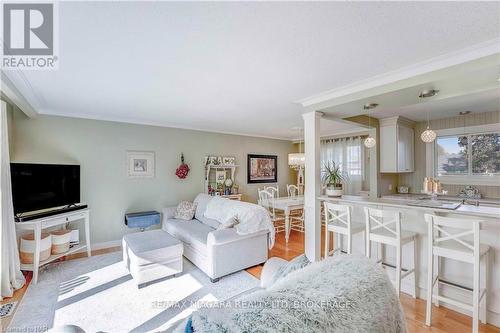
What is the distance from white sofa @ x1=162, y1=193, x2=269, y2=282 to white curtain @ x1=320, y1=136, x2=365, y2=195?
10.5 ft

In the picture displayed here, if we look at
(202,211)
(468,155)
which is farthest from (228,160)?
(468,155)

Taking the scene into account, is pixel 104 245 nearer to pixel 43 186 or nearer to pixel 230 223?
pixel 43 186

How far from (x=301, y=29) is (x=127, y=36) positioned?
1.22 m

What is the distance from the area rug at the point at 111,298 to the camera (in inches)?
79.9

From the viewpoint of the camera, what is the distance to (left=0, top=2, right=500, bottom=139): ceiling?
1.34 m

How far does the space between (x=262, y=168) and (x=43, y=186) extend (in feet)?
14.8

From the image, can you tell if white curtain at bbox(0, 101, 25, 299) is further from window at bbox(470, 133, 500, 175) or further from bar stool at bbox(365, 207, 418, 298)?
Answer: window at bbox(470, 133, 500, 175)

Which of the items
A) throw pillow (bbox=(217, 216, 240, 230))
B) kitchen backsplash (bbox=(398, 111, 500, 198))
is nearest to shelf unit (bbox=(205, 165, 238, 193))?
throw pillow (bbox=(217, 216, 240, 230))

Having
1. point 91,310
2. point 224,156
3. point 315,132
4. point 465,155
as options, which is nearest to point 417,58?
point 315,132

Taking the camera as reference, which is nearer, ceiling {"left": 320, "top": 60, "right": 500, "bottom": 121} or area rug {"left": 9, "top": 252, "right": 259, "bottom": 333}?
ceiling {"left": 320, "top": 60, "right": 500, "bottom": 121}

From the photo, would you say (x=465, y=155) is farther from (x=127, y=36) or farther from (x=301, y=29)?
(x=127, y=36)

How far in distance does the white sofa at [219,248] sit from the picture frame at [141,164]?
1358 mm

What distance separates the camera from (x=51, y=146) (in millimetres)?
3547

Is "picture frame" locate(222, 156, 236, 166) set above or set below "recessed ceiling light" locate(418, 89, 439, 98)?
below
